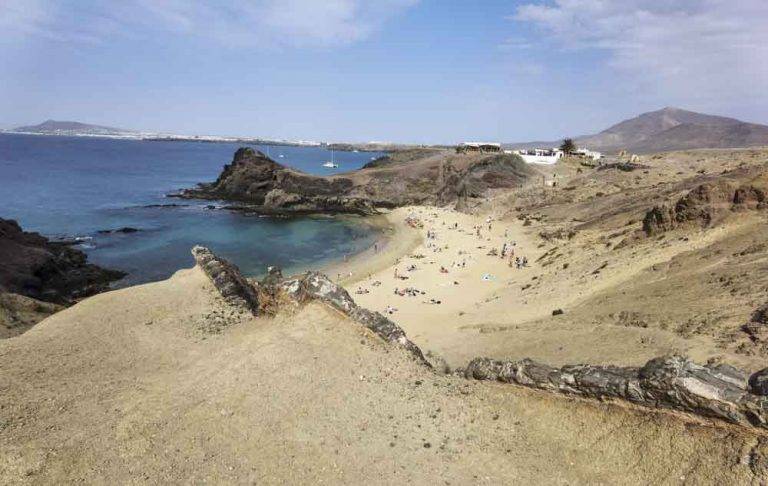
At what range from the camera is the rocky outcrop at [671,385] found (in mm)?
8023

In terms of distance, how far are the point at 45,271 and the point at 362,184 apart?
53.4 metres

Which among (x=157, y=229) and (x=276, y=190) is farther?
(x=276, y=190)

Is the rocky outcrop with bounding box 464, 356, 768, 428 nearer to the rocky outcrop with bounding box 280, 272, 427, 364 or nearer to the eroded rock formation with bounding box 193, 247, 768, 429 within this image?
the eroded rock formation with bounding box 193, 247, 768, 429

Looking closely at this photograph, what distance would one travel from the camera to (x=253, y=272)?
41312 millimetres

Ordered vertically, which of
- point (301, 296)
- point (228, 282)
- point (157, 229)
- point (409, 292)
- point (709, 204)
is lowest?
point (409, 292)

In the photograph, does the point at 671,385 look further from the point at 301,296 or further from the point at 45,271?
the point at 45,271

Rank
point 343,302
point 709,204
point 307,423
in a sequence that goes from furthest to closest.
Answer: point 709,204 → point 343,302 → point 307,423

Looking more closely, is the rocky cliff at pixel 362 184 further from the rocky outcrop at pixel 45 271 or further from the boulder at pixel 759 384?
the boulder at pixel 759 384

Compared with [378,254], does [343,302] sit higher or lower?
higher

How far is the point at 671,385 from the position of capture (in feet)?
28.7

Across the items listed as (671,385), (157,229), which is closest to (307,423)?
(671,385)

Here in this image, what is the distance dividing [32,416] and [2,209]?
7492cm

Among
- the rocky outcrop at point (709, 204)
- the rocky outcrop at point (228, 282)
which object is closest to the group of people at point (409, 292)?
the rocky outcrop at point (709, 204)

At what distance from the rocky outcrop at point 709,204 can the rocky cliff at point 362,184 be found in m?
44.7
